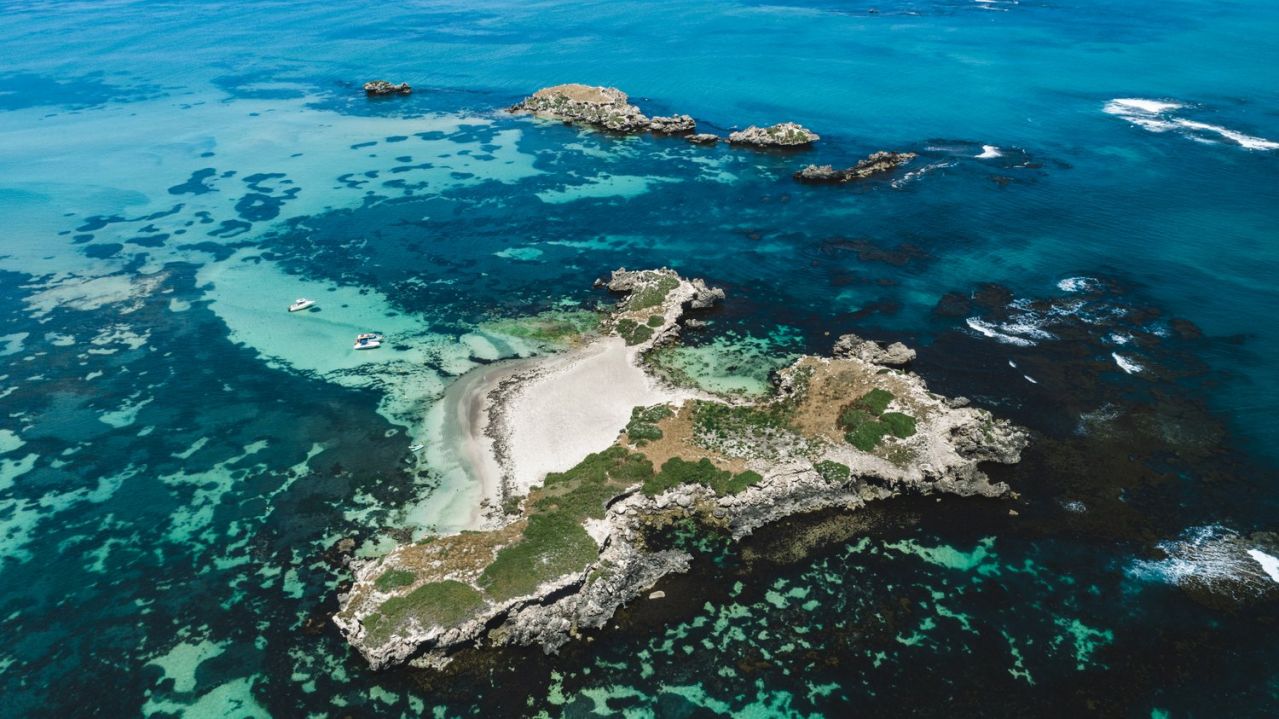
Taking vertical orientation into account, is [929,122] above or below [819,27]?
below

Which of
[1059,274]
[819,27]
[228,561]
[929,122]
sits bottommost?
[228,561]

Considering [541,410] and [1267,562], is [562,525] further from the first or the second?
[1267,562]

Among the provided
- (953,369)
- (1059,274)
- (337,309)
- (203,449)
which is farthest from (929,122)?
(203,449)

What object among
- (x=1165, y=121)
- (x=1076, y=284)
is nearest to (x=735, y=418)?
(x=1076, y=284)

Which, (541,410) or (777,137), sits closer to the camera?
(541,410)

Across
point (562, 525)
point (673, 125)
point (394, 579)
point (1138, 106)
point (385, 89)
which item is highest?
point (385, 89)

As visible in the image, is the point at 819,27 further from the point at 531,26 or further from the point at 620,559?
the point at 620,559

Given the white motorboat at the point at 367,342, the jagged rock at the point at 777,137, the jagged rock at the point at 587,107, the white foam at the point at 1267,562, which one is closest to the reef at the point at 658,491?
the white foam at the point at 1267,562
